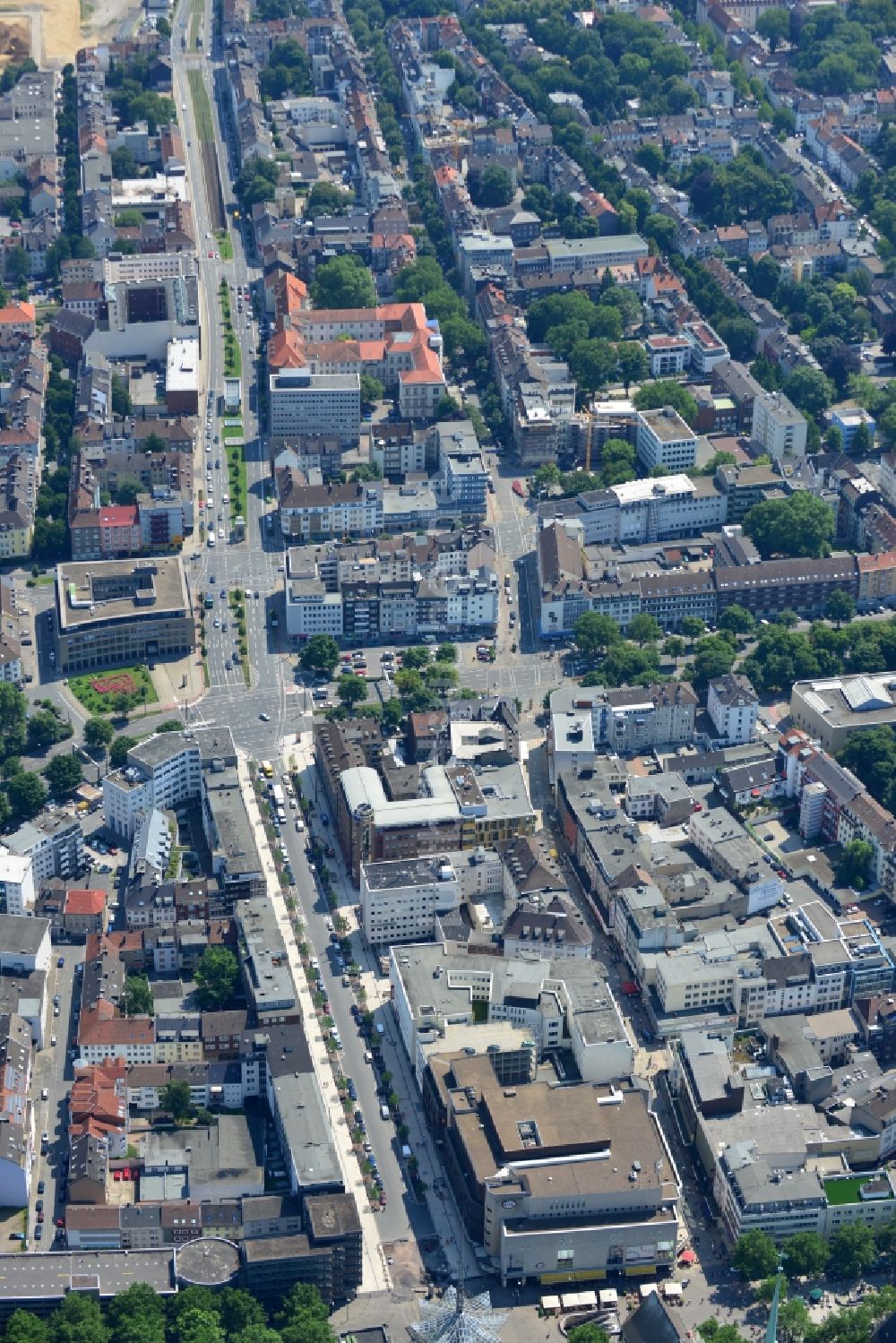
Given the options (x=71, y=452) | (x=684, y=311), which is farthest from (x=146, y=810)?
(x=684, y=311)

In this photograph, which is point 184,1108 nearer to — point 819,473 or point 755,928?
point 755,928

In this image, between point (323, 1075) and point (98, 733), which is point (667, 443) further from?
point (323, 1075)

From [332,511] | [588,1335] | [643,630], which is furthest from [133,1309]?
[332,511]

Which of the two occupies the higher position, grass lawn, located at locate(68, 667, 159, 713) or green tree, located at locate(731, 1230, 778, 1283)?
grass lawn, located at locate(68, 667, 159, 713)

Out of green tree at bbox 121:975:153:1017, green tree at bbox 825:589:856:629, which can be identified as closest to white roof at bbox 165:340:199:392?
green tree at bbox 825:589:856:629

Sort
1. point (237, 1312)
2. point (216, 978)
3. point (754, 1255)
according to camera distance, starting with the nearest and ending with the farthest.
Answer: point (237, 1312) < point (754, 1255) < point (216, 978)

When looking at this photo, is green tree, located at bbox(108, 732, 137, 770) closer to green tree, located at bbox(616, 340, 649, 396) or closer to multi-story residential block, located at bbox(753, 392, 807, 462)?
multi-story residential block, located at bbox(753, 392, 807, 462)
